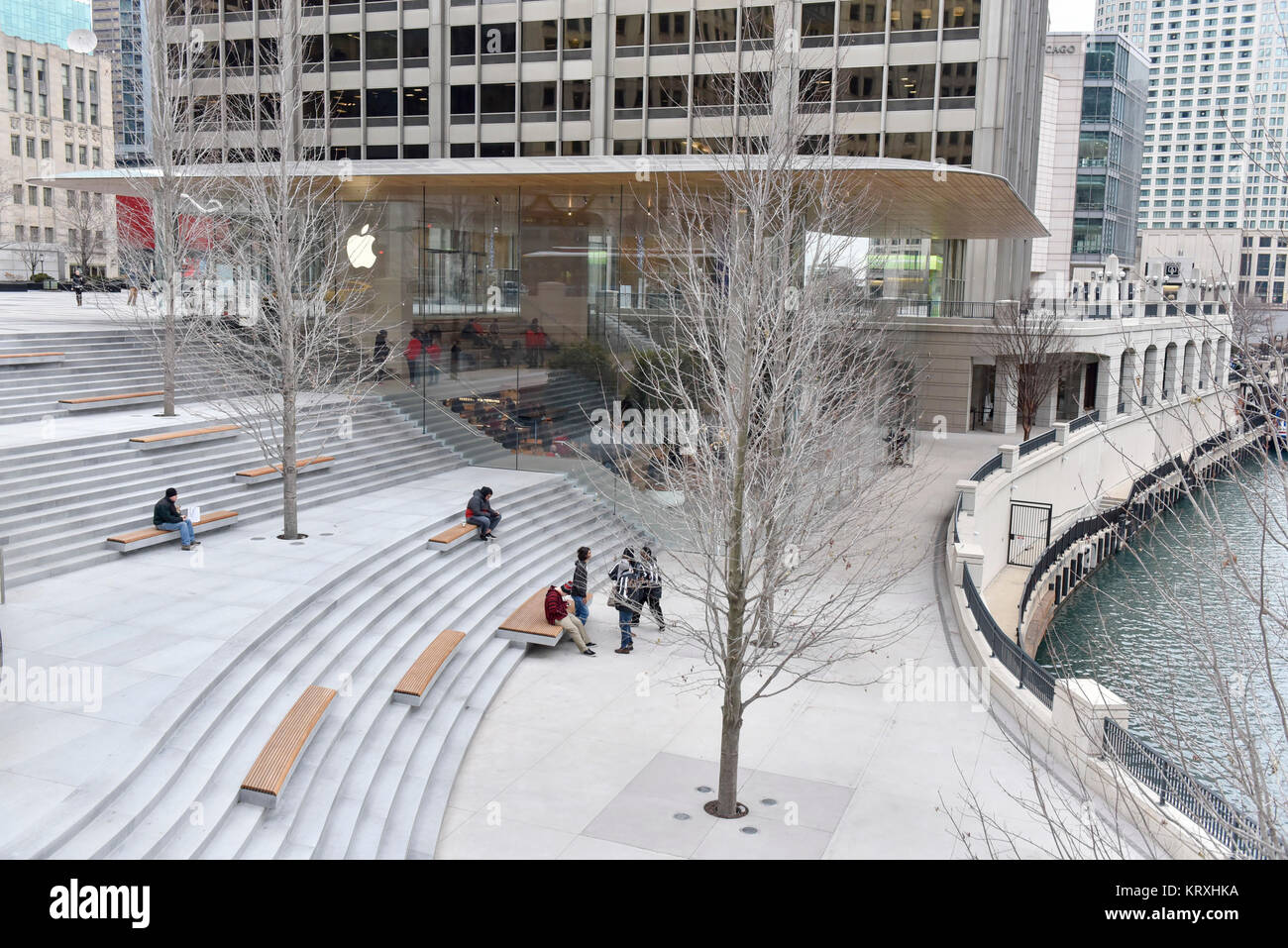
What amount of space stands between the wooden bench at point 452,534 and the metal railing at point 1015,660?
8270mm

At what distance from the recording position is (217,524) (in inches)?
671

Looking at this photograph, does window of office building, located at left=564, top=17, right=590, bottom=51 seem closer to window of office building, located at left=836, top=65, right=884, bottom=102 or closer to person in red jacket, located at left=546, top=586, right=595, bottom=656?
→ window of office building, located at left=836, top=65, right=884, bottom=102

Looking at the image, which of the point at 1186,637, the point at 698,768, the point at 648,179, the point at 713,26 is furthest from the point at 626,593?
the point at 713,26

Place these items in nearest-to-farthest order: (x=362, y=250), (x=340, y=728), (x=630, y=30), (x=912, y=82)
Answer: (x=340, y=728) < (x=362, y=250) < (x=912, y=82) < (x=630, y=30)

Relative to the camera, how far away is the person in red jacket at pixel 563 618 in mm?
15117

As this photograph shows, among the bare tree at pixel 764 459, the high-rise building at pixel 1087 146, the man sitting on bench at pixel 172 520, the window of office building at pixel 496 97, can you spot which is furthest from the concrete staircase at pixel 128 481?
the high-rise building at pixel 1087 146

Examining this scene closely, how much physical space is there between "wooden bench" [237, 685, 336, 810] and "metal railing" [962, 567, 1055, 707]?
820 centimetres

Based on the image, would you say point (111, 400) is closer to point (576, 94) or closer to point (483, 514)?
point (483, 514)

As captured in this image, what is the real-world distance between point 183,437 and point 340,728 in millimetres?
10019

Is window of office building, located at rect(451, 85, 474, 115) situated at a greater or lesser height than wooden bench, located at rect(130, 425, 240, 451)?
greater

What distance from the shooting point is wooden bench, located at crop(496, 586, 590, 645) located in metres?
15.1

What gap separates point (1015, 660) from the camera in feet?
44.5

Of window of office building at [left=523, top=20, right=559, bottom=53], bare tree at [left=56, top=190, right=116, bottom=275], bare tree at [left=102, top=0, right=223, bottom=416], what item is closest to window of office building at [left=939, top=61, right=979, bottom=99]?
window of office building at [left=523, top=20, right=559, bottom=53]
